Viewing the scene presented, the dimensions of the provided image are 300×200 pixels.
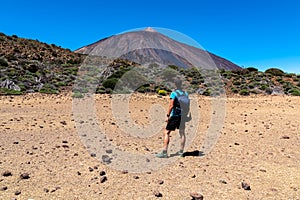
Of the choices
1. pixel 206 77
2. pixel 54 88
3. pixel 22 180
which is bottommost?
pixel 22 180

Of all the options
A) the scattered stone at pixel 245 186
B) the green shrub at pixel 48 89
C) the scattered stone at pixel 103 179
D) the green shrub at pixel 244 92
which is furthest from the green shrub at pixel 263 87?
the scattered stone at pixel 103 179

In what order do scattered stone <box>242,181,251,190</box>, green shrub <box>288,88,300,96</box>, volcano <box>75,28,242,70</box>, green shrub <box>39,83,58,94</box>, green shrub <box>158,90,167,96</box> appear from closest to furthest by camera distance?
scattered stone <box>242,181,251,190</box> → volcano <box>75,28,242,70</box> → green shrub <box>39,83,58,94</box> → green shrub <box>158,90,167,96</box> → green shrub <box>288,88,300,96</box>

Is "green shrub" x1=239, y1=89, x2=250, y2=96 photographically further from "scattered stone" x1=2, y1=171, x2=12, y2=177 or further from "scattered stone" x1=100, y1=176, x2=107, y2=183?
"scattered stone" x1=2, y1=171, x2=12, y2=177

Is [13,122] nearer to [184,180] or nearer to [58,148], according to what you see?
[58,148]

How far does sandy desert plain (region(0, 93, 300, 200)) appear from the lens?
4.21 metres

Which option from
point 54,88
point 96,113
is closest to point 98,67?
point 54,88

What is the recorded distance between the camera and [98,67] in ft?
98.2

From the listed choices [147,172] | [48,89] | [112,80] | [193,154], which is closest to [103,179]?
[147,172]

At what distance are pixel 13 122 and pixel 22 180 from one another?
5.23m

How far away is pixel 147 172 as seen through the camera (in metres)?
5.03

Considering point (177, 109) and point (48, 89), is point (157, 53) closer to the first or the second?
point (48, 89)

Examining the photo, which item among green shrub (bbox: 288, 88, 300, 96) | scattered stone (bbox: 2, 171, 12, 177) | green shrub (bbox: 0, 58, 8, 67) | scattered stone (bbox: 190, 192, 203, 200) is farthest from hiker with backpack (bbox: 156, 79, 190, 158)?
green shrub (bbox: 0, 58, 8, 67)

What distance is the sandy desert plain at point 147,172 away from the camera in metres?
4.21

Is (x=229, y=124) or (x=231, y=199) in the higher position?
(x=229, y=124)
